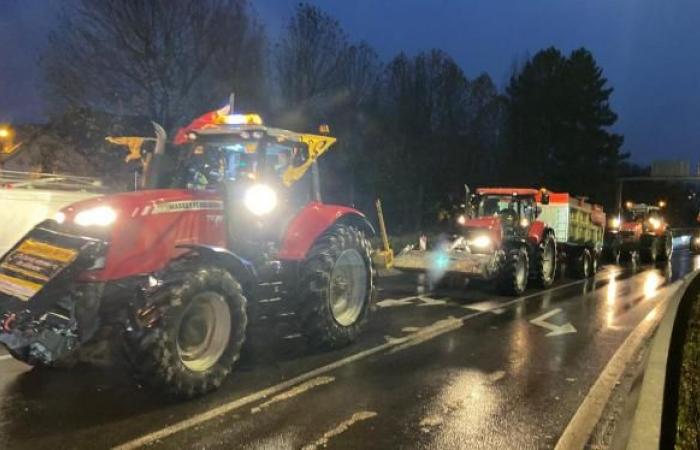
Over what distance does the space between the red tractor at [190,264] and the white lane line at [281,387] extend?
1.08 feet

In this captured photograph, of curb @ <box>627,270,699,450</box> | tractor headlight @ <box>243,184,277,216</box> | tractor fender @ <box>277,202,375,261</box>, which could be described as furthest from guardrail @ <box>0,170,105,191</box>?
curb @ <box>627,270,699,450</box>

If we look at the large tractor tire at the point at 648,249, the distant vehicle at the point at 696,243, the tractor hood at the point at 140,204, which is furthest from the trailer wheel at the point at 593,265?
the distant vehicle at the point at 696,243

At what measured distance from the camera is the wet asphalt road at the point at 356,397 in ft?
16.8

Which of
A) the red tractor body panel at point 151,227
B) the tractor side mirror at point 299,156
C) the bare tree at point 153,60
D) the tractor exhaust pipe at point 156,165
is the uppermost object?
the bare tree at point 153,60

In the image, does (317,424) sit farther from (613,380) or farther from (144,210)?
(613,380)

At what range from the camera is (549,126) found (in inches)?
1956

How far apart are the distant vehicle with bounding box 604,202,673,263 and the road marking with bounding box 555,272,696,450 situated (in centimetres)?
1643

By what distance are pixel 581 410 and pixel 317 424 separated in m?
2.54

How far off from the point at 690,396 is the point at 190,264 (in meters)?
4.97

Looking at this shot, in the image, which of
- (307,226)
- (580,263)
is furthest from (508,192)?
(307,226)

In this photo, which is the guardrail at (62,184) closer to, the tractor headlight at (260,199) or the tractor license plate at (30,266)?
the tractor headlight at (260,199)

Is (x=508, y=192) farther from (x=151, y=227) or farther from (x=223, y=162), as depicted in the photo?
(x=151, y=227)

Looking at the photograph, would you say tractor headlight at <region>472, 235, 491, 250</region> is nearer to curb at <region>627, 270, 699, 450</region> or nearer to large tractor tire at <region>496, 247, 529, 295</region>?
large tractor tire at <region>496, 247, 529, 295</region>

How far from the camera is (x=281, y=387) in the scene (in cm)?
639
